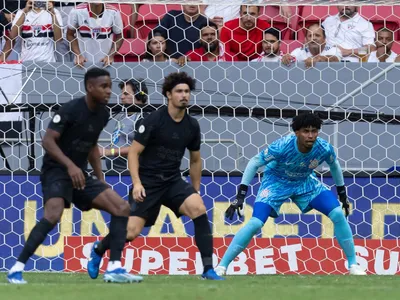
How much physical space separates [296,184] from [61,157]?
3.08m

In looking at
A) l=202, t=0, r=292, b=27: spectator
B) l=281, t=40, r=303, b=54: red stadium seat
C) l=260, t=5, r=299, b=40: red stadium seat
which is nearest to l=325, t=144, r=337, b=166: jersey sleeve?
l=281, t=40, r=303, b=54: red stadium seat

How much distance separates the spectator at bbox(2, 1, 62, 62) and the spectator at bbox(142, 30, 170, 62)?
1045mm

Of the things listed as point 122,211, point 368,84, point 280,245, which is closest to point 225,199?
point 280,245

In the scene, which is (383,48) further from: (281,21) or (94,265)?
(94,265)

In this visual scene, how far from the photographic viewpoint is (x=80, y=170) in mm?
8156

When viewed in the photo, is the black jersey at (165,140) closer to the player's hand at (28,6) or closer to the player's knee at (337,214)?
the player's knee at (337,214)

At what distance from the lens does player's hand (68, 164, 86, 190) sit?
8.06m

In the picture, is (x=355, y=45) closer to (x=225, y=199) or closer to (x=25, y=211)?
(x=225, y=199)

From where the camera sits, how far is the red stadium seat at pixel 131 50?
12.7 metres

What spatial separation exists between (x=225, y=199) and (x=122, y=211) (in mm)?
3239

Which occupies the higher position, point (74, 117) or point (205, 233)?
point (74, 117)

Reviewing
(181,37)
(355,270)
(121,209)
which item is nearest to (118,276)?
(121,209)

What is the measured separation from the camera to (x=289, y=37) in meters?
13.2

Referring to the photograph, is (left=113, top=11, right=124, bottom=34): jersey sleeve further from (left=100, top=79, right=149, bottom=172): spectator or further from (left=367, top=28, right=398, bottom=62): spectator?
(left=367, top=28, right=398, bottom=62): spectator
